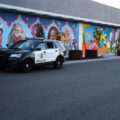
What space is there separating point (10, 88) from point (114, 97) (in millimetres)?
3405

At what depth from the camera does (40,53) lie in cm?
1407

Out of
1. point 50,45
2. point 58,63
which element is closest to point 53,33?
point 58,63

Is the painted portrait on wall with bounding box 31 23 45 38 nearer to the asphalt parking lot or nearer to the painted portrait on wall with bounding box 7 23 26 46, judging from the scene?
the painted portrait on wall with bounding box 7 23 26 46

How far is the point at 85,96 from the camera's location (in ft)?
24.3

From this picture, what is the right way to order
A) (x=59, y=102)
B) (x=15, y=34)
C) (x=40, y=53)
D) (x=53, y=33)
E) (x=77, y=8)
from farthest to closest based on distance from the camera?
(x=77, y=8), (x=53, y=33), (x=15, y=34), (x=40, y=53), (x=59, y=102)

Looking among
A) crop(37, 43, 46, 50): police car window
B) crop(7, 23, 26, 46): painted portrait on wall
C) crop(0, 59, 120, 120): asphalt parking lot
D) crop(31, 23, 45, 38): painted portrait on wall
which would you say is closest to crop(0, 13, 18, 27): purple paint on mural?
crop(7, 23, 26, 46): painted portrait on wall

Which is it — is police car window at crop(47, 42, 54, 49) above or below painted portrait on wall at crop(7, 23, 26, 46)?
below

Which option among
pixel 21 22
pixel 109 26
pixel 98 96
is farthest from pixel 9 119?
pixel 109 26

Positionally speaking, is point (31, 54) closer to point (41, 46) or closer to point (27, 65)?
point (27, 65)

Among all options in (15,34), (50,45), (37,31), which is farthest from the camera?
(37,31)

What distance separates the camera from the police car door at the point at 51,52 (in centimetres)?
Result: 1482

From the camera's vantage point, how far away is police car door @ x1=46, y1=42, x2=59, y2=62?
1482 cm

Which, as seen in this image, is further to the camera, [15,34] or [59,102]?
[15,34]

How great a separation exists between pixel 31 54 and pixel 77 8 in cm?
1948
